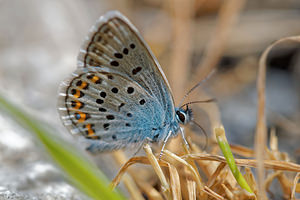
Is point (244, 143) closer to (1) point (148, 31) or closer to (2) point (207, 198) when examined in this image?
(2) point (207, 198)

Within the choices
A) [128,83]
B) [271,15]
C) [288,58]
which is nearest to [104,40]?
[128,83]

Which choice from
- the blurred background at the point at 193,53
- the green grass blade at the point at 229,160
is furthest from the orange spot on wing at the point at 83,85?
the green grass blade at the point at 229,160

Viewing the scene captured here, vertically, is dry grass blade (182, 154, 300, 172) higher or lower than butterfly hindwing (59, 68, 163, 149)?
lower

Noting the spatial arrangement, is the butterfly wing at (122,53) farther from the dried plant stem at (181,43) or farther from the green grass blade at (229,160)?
the dried plant stem at (181,43)

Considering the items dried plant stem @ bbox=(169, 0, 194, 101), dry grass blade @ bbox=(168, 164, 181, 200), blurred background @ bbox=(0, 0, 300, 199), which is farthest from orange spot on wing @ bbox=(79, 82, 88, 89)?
dried plant stem @ bbox=(169, 0, 194, 101)

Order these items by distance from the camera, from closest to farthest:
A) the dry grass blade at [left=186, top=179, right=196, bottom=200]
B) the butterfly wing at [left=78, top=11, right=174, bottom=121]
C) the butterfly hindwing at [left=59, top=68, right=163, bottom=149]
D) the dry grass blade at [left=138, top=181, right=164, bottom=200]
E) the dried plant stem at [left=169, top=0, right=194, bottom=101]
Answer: the dry grass blade at [left=186, top=179, right=196, bottom=200], the dry grass blade at [left=138, top=181, right=164, bottom=200], the butterfly wing at [left=78, top=11, right=174, bottom=121], the butterfly hindwing at [left=59, top=68, right=163, bottom=149], the dried plant stem at [left=169, top=0, right=194, bottom=101]

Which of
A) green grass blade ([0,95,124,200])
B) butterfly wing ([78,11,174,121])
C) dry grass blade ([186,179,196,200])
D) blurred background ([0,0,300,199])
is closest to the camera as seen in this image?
green grass blade ([0,95,124,200])

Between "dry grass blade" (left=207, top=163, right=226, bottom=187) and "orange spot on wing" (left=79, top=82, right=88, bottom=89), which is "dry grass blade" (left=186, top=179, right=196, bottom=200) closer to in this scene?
"dry grass blade" (left=207, top=163, right=226, bottom=187)
